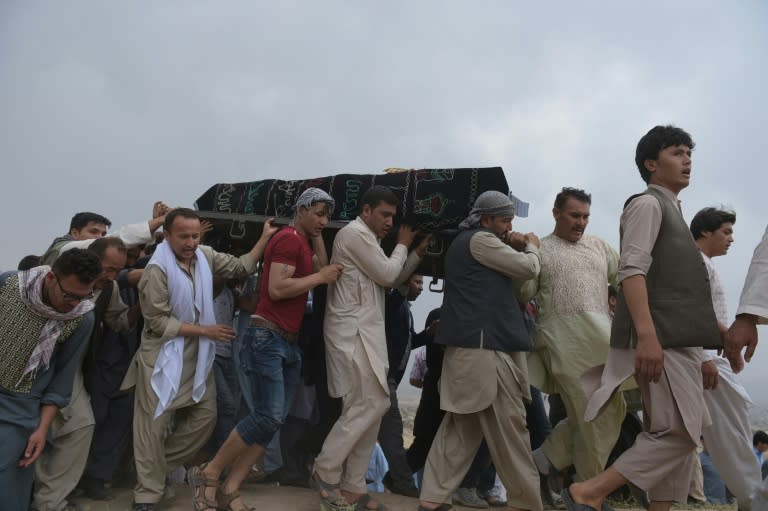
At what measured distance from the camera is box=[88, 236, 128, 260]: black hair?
471 centimetres

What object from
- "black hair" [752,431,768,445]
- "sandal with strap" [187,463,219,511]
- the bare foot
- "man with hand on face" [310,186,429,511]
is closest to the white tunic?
"man with hand on face" [310,186,429,511]

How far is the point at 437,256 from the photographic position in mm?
5359

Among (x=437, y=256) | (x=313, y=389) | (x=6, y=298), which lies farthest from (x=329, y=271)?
(x=6, y=298)

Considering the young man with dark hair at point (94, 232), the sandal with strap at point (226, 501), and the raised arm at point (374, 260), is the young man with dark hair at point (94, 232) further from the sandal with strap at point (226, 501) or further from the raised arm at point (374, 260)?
the sandal with strap at point (226, 501)

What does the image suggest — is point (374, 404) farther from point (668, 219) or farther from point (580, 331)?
point (668, 219)

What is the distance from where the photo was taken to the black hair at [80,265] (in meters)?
3.77

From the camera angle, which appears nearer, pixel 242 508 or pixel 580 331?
pixel 242 508

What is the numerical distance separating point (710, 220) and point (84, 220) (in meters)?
4.87

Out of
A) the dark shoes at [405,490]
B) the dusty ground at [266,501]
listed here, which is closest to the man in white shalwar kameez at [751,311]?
the dusty ground at [266,501]

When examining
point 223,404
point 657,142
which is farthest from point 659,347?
point 223,404

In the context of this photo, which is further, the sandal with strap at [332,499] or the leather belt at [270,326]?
the leather belt at [270,326]

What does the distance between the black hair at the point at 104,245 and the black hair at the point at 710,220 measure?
414 centimetres

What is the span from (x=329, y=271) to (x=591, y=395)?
1.92 meters

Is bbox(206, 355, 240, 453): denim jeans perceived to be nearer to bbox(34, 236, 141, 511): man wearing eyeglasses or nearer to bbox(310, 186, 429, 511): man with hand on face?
bbox(34, 236, 141, 511): man wearing eyeglasses
